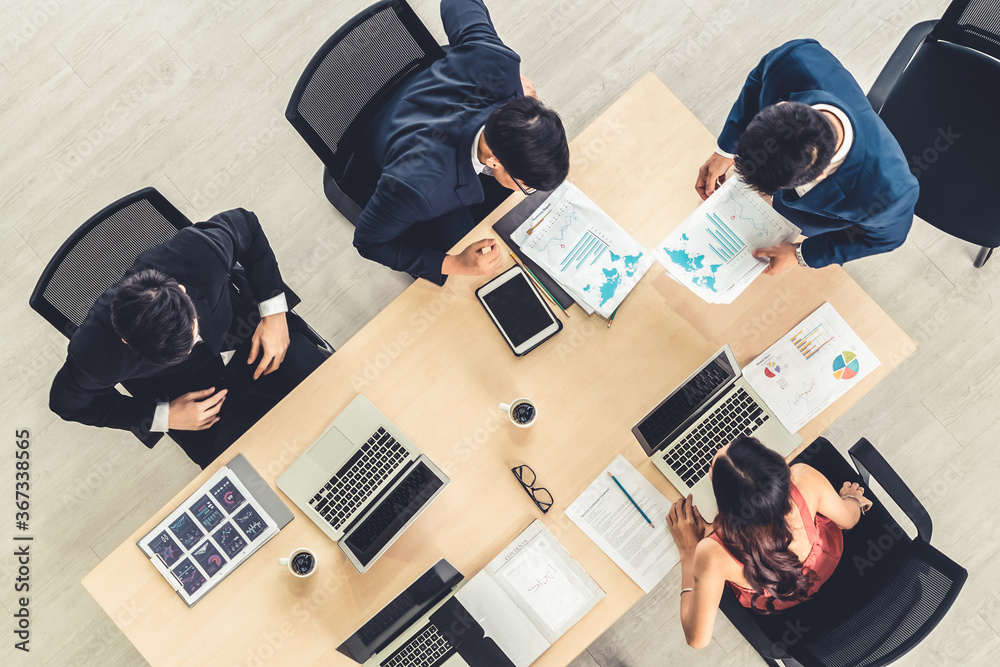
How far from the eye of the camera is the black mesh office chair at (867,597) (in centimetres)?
150

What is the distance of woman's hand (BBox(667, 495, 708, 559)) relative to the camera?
5.30 ft

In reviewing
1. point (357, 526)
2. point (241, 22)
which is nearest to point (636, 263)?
point (357, 526)

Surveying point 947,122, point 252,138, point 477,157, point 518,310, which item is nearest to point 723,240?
point 518,310

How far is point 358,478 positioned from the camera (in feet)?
5.35

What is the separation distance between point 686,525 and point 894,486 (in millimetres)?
619

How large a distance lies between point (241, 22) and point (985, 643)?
12.6ft

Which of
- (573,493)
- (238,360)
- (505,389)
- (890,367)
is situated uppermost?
(238,360)

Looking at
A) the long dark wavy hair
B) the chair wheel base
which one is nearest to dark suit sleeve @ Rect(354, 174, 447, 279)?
the long dark wavy hair

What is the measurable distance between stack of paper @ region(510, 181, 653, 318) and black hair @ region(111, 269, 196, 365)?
856mm

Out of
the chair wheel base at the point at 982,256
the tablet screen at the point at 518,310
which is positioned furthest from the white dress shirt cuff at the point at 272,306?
the chair wheel base at the point at 982,256

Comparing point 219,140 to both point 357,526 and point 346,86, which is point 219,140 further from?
point 357,526

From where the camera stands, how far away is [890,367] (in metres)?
1.69

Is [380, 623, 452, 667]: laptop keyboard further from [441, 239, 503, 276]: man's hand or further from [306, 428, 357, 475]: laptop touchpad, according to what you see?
[441, 239, 503, 276]: man's hand

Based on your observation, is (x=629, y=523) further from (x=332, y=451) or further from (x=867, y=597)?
(x=332, y=451)
